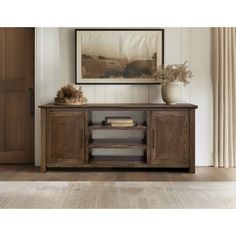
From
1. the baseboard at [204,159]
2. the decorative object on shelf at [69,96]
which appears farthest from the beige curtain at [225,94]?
the decorative object on shelf at [69,96]

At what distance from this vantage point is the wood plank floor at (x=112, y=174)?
4070 mm

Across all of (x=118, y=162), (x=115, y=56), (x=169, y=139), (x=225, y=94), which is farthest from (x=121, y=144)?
(x=225, y=94)

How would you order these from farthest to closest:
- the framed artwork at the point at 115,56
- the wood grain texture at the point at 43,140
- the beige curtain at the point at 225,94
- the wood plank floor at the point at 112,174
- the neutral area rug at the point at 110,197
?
the framed artwork at the point at 115,56 < the beige curtain at the point at 225,94 < the wood grain texture at the point at 43,140 < the wood plank floor at the point at 112,174 < the neutral area rug at the point at 110,197

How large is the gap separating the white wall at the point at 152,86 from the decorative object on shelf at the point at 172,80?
337 millimetres

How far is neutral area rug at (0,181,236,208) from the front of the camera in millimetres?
2439

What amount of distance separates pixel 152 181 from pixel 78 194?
1185 mm

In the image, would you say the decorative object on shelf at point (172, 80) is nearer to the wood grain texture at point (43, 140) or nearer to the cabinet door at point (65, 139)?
the cabinet door at point (65, 139)

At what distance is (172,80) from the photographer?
176 inches

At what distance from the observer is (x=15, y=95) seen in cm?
489

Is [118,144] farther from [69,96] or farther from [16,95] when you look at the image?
[16,95]
